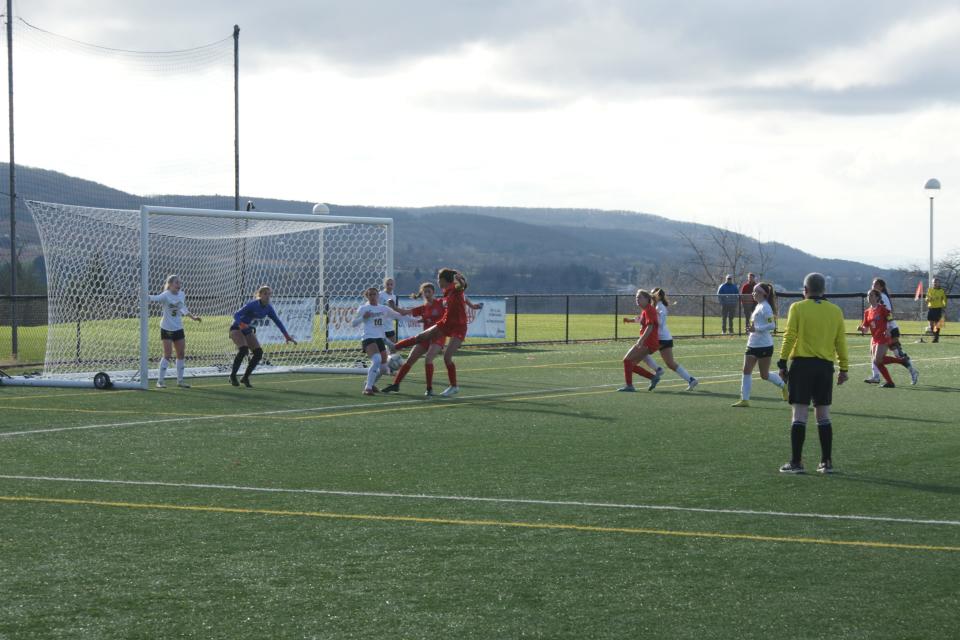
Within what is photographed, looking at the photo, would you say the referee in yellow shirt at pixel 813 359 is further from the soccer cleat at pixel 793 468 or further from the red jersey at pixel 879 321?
the red jersey at pixel 879 321

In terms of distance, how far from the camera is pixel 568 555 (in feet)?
25.3

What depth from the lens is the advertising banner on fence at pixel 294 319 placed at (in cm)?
2891

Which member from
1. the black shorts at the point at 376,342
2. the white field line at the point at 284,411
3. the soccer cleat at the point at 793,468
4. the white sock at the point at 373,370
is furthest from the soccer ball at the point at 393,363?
the soccer cleat at the point at 793,468

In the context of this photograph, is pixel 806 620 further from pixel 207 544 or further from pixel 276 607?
pixel 207 544

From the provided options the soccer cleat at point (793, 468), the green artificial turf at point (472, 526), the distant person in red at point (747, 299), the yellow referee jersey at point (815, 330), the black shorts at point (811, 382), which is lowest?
the green artificial turf at point (472, 526)

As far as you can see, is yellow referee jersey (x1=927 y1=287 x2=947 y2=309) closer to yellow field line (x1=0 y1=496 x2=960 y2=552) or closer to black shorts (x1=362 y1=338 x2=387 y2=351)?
black shorts (x1=362 y1=338 x2=387 y2=351)

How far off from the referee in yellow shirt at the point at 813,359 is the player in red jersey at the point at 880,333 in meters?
10.3

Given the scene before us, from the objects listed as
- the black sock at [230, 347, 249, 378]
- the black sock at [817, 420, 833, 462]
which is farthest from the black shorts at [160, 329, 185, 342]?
the black sock at [817, 420, 833, 462]

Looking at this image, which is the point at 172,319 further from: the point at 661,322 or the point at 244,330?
the point at 661,322

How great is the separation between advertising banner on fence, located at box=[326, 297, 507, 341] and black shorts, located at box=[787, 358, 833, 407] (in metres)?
16.5

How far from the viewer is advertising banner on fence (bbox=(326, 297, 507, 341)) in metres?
28.6

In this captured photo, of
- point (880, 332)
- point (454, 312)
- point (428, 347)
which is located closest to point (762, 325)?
point (454, 312)

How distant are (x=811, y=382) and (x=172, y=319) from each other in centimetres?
1293

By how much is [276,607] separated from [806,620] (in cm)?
Answer: 270
